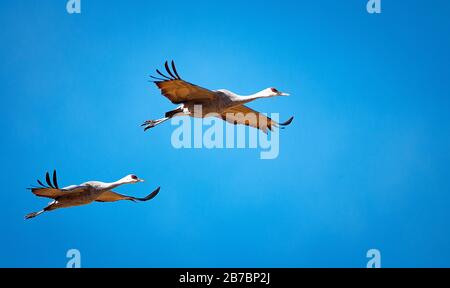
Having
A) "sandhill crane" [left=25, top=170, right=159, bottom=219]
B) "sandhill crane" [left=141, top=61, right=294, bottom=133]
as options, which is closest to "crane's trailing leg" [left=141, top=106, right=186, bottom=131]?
"sandhill crane" [left=141, top=61, right=294, bottom=133]

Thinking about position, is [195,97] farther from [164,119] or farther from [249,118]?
[249,118]

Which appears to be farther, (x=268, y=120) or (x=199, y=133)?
(x=268, y=120)

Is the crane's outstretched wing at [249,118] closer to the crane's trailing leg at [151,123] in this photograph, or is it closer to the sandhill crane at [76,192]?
the crane's trailing leg at [151,123]

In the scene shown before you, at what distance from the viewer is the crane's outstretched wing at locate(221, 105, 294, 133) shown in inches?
835

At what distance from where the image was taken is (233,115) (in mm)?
21531

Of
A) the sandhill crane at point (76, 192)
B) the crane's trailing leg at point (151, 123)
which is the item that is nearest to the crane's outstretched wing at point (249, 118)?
the crane's trailing leg at point (151, 123)

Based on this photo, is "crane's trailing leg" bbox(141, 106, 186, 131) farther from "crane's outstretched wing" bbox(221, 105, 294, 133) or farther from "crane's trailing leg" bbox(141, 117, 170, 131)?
"crane's outstretched wing" bbox(221, 105, 294, 133)

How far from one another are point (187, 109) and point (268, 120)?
9.82 feet

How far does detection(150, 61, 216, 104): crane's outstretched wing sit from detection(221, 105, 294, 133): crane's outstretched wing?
1.63 metres

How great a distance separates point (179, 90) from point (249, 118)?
3.07 meters
